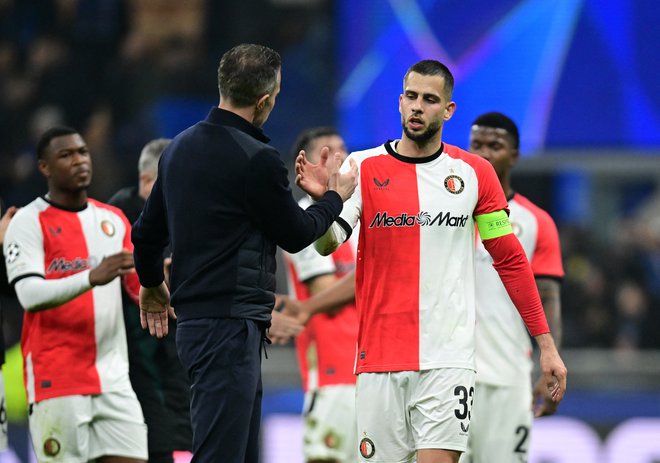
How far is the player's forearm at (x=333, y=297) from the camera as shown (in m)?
7.78

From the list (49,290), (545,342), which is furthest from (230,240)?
(49,290)

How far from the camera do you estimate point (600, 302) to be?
12602mm

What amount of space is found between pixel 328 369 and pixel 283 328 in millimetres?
1005

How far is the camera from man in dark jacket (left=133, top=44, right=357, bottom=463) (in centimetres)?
526

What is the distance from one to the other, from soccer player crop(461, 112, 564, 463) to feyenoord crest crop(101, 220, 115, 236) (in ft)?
6.36

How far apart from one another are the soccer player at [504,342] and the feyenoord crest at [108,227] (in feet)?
6.36

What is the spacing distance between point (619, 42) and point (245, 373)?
7622 millimetres

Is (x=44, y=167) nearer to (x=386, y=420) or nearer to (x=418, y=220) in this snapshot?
(x=418, y=220)

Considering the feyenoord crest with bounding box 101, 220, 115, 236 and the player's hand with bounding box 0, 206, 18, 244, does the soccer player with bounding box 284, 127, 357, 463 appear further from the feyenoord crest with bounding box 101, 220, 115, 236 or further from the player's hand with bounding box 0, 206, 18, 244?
the player's hand with bounding box 0, 206, 18, 244

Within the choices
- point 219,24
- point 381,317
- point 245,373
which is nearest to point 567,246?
point 219,24

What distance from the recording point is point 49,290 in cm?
670

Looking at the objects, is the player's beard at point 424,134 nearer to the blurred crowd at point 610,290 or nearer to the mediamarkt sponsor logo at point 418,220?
the mediamarkt sponsor logo at point 418,220

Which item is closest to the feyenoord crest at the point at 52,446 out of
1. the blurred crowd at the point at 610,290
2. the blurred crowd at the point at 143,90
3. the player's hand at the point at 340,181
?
the player's hand at the point at 340,181

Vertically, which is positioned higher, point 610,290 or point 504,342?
point 610,290
